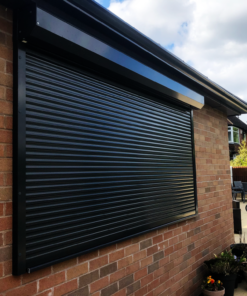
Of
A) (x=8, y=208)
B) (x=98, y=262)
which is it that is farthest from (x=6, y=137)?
(x=98, y=262)

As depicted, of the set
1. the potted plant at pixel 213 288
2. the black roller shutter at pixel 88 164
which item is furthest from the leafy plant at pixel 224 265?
the black roller shutter at pixel 88 164

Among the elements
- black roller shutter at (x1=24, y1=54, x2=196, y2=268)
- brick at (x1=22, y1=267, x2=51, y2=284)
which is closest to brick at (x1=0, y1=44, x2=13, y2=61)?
black roller shutter at (x1=24, y1=54, x2=196, y2=268)

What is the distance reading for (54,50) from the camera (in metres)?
2.07

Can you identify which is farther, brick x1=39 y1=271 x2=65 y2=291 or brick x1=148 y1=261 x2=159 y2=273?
brick x1=148 y1=261 x2=159 y2=273

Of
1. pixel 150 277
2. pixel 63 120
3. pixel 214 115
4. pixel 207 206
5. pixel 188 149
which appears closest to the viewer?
pixel 63 120

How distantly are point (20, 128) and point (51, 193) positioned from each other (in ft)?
1.80

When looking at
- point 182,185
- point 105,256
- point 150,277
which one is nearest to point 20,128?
point 105,256

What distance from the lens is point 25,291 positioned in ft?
5.75

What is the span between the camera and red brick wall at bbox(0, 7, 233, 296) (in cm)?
174

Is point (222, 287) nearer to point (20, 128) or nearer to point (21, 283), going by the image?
point (21, 283)

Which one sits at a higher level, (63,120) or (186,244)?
(63,120)

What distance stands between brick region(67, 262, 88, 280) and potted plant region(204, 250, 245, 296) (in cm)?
243

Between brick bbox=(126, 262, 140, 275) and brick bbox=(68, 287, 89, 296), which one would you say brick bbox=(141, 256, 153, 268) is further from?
brick bbox=(68, 287, 89, 296)

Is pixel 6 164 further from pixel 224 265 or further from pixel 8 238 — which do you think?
pixel 224 265
